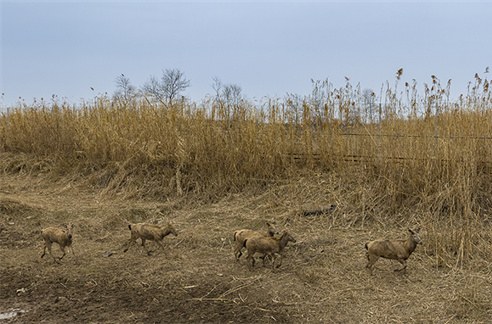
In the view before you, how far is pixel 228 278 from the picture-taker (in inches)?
171

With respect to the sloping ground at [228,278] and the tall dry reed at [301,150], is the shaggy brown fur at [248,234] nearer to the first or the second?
the sloping ground at [228,278]

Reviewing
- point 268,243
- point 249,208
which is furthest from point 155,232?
point 249,208

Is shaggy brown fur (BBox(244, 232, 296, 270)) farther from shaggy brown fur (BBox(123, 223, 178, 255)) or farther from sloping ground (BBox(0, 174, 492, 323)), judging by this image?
shaggy brown fur (BBox(123, 223, 178, 255))

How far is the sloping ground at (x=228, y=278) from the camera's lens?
3.63 m

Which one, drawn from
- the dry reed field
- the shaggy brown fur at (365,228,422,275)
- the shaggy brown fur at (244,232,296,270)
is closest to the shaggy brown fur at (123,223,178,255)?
the dry reed field

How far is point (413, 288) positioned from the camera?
4035 mm

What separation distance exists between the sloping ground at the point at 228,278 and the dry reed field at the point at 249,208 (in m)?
0.02

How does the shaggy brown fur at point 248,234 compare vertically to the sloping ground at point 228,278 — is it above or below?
above

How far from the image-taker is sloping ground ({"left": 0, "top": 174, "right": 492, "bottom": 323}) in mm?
3627

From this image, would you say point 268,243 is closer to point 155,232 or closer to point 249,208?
point 155,232

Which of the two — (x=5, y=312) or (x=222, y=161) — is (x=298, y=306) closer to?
(x=5, y=312)

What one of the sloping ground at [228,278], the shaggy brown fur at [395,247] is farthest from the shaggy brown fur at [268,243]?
the shaggy brown fur at [395,247]

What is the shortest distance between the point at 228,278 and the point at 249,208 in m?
2.65

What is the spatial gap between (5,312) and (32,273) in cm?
91
